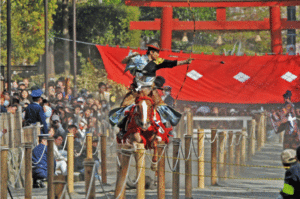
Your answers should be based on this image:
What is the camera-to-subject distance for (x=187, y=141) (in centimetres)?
992

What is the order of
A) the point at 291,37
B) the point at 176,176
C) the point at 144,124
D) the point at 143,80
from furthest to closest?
the point at 291,37 < the point at 143,80 < the point at 144,124 < the point at 176,176

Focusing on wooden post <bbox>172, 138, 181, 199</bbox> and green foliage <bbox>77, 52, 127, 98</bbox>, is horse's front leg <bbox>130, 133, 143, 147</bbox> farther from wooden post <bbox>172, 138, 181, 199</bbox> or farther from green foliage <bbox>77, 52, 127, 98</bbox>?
green foliage <bbox>77, 52, 127, 98</bbox>

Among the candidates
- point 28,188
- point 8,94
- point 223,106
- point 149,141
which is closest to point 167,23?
point 223,106

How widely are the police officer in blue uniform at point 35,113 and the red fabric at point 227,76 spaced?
7437 mm

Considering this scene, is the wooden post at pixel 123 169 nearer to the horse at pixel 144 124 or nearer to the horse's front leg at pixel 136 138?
the horse at pixel 144 124

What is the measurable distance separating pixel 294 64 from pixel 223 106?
286cm

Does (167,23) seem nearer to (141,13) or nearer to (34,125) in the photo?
(34,125)

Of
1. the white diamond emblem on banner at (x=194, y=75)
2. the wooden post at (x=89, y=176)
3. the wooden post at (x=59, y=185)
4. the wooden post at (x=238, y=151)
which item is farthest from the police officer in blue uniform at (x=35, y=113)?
the white diamond emblem on banner at (x=194, y=75)

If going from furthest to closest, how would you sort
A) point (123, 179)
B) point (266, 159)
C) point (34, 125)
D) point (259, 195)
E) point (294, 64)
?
1. point (294, 64)
2. point (266, 159)
3. point (34, 125)
4. point (259, 195)
5. point (123, 179)

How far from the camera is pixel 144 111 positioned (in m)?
10.2

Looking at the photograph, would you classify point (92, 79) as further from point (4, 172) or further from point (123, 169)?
point (4, 172)

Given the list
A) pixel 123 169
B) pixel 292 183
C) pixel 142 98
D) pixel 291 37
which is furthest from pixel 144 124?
pixel 291 37

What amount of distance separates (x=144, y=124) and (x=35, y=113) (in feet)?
10.8

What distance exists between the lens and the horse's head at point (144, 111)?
1023 centimetres
